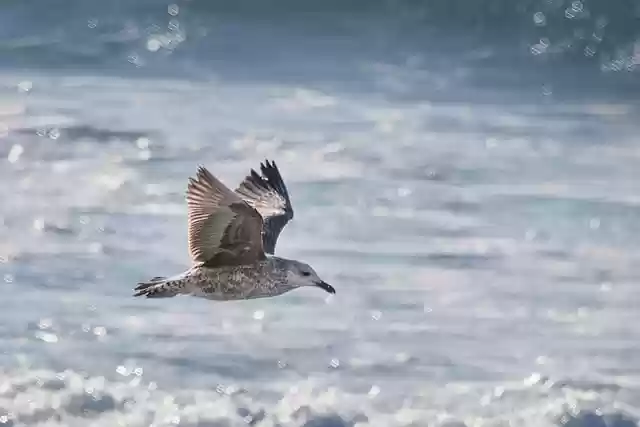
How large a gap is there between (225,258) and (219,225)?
241 mm

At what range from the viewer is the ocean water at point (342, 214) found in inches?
371

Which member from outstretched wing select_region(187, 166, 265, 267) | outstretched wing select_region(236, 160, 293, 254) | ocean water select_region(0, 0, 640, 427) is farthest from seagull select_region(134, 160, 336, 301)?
ocean water select_region(0, 0, 640, 427)

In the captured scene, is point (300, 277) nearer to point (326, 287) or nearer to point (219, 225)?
point (326, 287)

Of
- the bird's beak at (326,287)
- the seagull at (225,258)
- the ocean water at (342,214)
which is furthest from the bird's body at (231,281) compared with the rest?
the ocean water at (342,214)

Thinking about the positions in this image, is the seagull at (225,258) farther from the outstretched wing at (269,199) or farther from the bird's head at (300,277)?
the outstretched wing at (269,199)

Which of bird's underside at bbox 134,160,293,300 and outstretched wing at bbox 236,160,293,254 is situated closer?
bird's underside at bbox 134,160,293,300

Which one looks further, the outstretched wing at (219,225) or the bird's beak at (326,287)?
the bird's beak at (326,287)

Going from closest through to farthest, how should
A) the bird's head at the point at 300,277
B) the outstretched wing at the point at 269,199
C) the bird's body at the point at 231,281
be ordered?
the bird's body at the point at 231,281 < the bird's head at the point at 300,277 < the outstretched wing at the point at 269,199

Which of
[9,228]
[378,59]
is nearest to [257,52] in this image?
[378,59]

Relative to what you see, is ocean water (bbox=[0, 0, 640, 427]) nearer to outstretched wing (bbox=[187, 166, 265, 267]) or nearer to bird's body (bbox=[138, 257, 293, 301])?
bird's body (bbox=[138, 257, 293, 301])

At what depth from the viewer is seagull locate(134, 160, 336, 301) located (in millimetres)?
6887

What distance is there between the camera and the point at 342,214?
499 inches

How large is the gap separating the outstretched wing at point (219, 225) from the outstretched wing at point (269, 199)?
24.6 inches

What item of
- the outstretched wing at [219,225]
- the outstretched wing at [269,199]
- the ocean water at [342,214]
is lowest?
the ocean water at [342,214]
